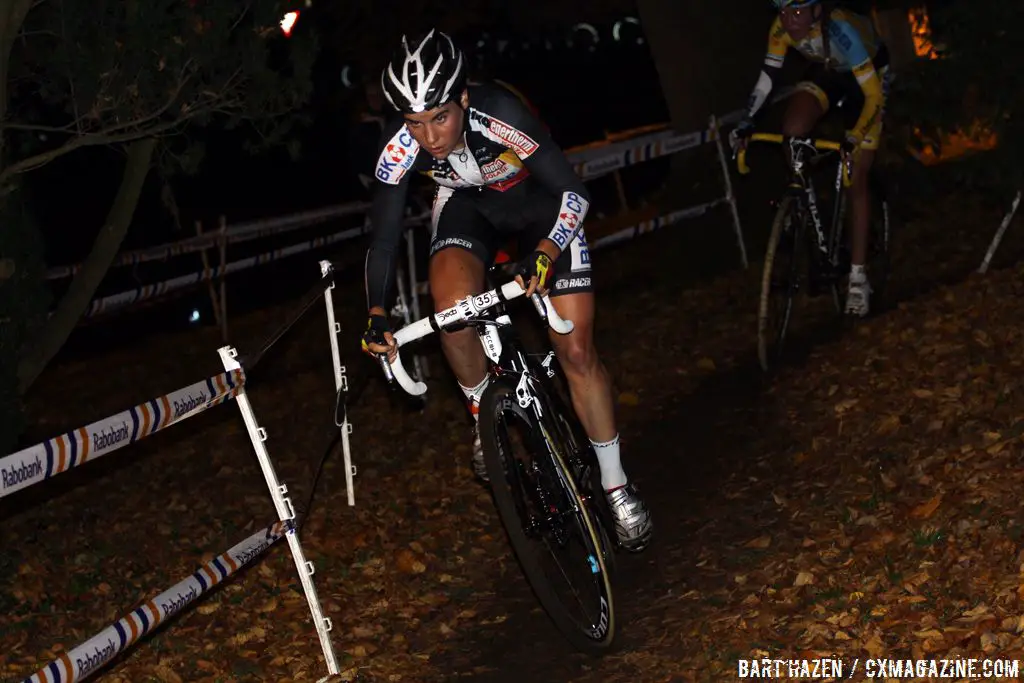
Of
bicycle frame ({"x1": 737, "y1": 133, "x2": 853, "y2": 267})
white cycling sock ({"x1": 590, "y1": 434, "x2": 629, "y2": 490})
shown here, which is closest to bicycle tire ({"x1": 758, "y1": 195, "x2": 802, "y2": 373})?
bicycle frame ({"x1": 737, "y1": 133, "x2": 853, "y2": 267})

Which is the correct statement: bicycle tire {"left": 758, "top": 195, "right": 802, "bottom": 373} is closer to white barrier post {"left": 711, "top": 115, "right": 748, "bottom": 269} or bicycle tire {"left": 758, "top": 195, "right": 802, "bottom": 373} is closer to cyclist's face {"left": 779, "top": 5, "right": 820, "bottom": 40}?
cyclist's face {"left": 779, "top": 5, "right": 820, "bottom": 40}

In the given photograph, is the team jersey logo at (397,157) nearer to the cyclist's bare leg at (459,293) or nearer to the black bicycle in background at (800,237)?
the cyclist's bare leg at (459,293)

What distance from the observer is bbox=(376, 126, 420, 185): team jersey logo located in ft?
19.0

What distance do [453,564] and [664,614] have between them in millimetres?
1653

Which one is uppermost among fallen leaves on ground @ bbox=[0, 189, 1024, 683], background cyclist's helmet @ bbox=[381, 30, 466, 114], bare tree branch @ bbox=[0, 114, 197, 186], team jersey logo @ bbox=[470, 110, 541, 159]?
bare tree branch @ bbox=[0, 114, 197, 186]

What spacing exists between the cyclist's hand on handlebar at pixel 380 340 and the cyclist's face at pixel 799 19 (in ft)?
16.4

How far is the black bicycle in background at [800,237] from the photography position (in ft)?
30.3

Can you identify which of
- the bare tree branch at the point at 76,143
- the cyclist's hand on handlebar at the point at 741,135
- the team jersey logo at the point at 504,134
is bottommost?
the cyclist's hand on handlebar at the point at 741,135

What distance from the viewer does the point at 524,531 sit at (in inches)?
210

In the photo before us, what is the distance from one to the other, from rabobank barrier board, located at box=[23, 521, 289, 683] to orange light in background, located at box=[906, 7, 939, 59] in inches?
298

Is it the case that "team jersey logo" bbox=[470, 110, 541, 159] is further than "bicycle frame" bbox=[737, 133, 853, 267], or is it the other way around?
"bicycle frame" bbox=[737, 133, 853, 267]

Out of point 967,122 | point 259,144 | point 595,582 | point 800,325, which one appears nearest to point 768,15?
point 967,122

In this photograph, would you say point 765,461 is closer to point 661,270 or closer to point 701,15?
point 661,270

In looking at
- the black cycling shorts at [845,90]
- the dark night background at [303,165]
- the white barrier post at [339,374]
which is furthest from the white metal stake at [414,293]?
the black cycling shorts at [845,90]
